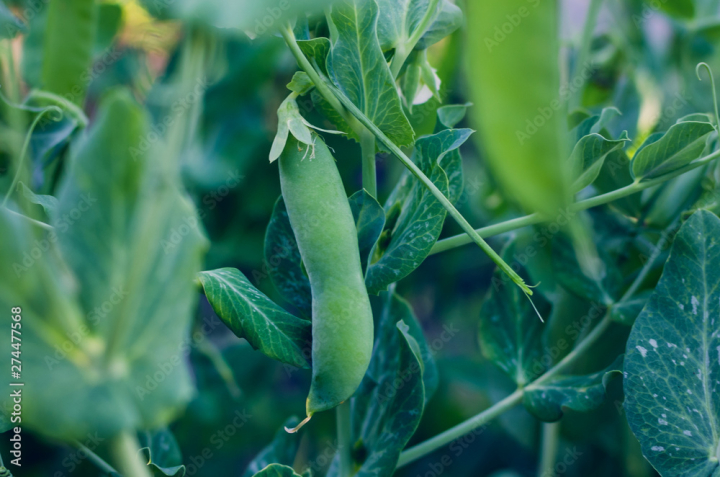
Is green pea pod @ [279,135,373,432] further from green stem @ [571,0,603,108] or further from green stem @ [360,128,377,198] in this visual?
green stem @ [571,0,603,108]

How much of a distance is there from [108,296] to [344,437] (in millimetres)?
230

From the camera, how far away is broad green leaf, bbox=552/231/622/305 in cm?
48

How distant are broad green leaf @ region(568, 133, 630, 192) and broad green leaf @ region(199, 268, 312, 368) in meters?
0.22

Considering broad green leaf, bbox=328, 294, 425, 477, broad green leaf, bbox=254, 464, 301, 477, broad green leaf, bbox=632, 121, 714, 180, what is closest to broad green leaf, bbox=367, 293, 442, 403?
broad green leaf, bbox=328, 294, 425, 477

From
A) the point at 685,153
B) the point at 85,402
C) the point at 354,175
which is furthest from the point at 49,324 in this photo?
the point at 354,175

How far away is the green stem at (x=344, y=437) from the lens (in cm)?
39

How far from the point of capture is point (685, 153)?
15.4 inches

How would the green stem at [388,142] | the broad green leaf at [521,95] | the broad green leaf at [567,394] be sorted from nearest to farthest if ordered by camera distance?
1. the broad green leaf at [521,95]
2. the green stem at [388,142]
3. the broad green leaf at [567,394]

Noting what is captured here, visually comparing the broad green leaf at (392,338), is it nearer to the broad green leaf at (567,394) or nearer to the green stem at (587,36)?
the broad green leaf at (567,394)

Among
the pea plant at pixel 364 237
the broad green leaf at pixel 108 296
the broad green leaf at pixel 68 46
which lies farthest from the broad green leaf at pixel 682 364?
the broad green leaf at pixel 68 46

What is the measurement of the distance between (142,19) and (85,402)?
0.85 meters

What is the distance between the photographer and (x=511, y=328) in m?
0.50

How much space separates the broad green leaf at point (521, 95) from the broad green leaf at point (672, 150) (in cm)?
24

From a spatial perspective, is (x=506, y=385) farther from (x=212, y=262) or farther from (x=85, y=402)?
(x=85, y=402)
